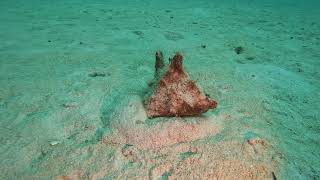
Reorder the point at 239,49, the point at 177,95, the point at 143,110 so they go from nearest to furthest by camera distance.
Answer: the point at 177,95 < the point at 143,110 < the point at 239,49

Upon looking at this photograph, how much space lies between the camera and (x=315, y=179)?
2637 millimetres

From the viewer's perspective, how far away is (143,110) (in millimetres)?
3166

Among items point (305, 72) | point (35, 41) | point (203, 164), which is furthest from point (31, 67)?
point (305, 72)

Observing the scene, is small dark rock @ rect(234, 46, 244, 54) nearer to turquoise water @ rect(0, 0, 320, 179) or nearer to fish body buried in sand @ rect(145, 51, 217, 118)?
turquoise water @ rect(0, 0, 320, 179)

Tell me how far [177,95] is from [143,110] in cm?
44

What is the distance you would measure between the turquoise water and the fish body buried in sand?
4.5 inches

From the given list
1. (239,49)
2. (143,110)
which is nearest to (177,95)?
(143,110)

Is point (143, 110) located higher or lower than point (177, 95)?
lower

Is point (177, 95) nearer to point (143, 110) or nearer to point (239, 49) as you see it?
point (143, 110)

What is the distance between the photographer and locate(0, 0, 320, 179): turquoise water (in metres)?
2.71

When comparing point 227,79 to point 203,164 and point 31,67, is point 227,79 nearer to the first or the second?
point 203,164

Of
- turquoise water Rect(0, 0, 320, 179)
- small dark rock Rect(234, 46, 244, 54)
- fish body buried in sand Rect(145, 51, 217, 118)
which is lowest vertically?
turquoise water Rect(0, 0, 320, 179)

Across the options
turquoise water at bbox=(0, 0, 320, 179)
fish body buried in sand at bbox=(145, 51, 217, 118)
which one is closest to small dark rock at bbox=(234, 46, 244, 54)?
turquoise water at bbox=(0, 0, 320, 179)

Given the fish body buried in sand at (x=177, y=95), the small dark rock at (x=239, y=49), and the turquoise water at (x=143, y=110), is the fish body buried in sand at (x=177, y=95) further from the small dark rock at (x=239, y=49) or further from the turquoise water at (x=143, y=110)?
the small dark rock at (x=239, y=49)
